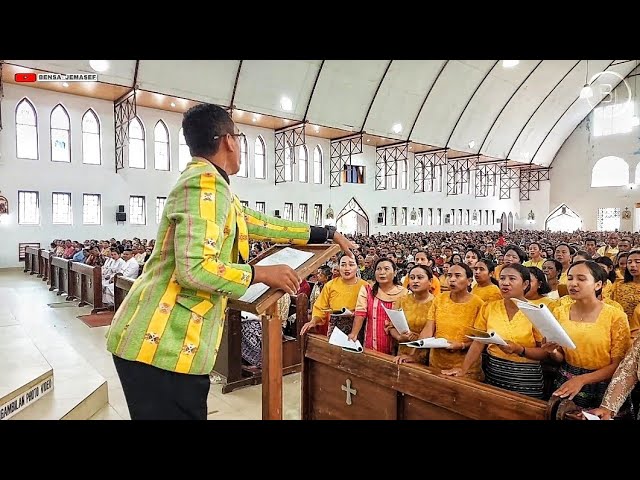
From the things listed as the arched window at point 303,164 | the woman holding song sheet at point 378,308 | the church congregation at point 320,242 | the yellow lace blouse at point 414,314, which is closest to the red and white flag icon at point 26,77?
the church congregation at point 320,242

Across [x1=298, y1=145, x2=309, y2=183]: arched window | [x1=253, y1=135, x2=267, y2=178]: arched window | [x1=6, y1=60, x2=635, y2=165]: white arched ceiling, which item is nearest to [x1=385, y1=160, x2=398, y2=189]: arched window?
[x1=6, y1=60, x2=635, y2=165]: white arched ceiling

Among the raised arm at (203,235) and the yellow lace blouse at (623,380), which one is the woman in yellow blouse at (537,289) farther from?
the raised arm at (203,235)

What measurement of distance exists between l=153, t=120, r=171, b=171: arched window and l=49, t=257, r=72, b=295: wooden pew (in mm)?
7829

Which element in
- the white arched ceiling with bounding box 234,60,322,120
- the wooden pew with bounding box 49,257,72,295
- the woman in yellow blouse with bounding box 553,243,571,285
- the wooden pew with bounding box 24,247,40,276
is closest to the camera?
the woman in yellow blouse with bounding box 553,243,571,285

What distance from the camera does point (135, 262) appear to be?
909cm

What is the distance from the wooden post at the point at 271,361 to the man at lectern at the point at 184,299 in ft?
0.70

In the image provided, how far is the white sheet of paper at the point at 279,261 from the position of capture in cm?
166

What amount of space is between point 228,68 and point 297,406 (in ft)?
47.9

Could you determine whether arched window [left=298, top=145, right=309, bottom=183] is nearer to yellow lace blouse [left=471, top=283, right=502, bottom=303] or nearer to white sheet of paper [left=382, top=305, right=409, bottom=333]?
yellow lace blouse [left=471, top=283, right=502, bottom=303]

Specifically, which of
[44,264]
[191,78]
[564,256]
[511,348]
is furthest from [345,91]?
[511,348]

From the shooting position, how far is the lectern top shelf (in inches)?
61.3

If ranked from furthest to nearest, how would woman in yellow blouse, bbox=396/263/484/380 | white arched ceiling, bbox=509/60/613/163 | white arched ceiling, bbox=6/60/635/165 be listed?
white arched ceiling, bbox=509/60/613/163 < white arched ceiling, bbox=6/60/635/165 < woman in yellow blouse, bbox=396/263/484/380

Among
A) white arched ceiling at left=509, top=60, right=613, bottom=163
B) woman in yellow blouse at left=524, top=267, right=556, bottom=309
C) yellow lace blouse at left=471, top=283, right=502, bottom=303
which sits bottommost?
yellow lace blouse at left=471, top=283, right=502, bottom=303
